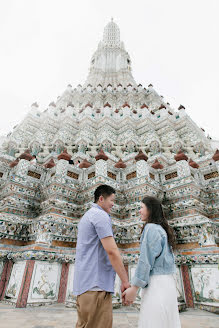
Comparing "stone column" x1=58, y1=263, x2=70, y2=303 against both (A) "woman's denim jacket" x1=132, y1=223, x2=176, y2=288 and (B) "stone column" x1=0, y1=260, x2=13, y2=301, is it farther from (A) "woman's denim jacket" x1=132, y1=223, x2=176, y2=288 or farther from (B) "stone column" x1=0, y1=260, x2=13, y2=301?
(A) "woman's denim jacket" x1=132, y1=223, x2=176, y2=288

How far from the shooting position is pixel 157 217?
2.22 m

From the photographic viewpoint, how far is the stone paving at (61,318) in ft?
9.57

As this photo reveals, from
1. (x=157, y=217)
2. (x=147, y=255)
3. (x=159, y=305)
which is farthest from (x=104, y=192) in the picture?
(x=159, y=305)

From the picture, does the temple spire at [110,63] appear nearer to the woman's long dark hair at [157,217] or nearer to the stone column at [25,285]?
the stone column at [25,285]

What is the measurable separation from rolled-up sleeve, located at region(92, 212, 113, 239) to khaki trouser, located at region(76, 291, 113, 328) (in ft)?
1.63

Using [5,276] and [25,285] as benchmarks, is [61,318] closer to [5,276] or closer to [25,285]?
[25,285]

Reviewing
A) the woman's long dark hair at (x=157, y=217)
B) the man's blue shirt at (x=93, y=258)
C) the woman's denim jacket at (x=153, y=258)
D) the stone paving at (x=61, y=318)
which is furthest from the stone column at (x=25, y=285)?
the woman's long dark hair at (x=157, y=217)

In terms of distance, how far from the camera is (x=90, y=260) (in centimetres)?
188

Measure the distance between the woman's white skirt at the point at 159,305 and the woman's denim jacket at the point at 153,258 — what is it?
7cm

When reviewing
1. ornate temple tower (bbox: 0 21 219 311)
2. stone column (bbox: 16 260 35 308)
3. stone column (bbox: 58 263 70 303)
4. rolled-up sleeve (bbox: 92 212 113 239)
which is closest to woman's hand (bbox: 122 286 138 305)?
rolled-up sleeve (bbox: 92 212 113 239)

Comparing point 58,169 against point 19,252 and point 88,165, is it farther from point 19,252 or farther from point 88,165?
point 19,252

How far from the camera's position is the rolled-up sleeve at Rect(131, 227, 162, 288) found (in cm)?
185

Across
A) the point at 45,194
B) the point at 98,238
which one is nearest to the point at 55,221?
the point at 45,194

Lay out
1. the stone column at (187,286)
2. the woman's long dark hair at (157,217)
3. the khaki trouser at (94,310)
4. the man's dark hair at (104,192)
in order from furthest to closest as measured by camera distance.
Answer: the stone column at (187,286), the man's dark hair at (104,192), the woman's long dark hair at (157,217), the khaki trouser at (94,310)
